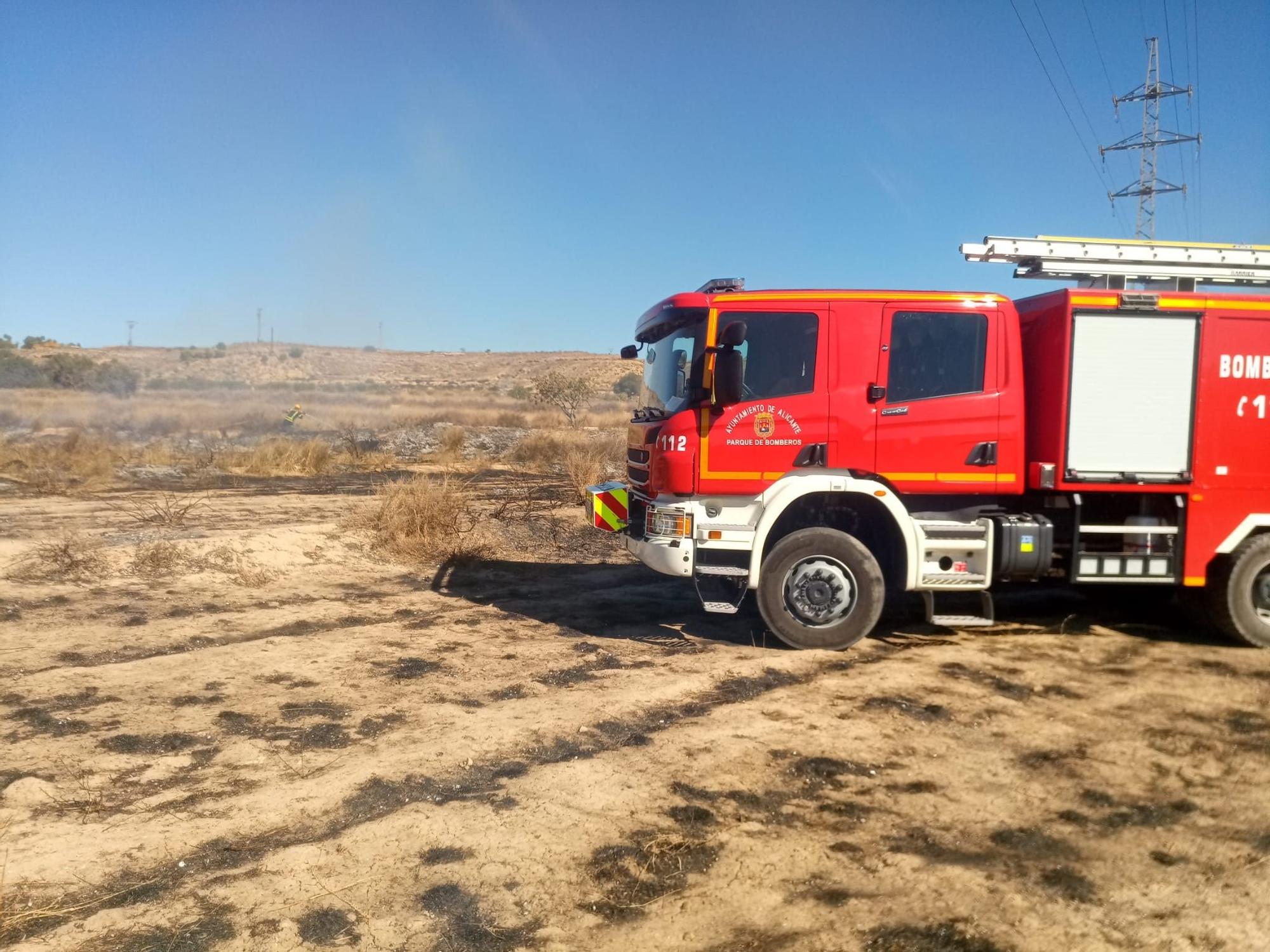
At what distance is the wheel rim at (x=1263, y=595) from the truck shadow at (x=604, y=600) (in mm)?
4076

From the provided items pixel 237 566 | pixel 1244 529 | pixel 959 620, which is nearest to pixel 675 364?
pixel 959 620

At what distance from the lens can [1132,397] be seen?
7559 millimetres

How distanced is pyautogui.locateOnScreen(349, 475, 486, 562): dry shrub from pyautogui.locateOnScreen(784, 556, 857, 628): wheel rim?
17.4 ft

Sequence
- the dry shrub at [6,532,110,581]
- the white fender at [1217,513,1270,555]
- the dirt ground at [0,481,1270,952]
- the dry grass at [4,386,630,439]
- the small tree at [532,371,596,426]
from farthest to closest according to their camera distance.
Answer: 1. the small tree at [532,371,596,426]
2. the dry grass at [4,386,630,439]
3. the dry shrub at [6,532,110,581]
4. the white fender at [1217,513,1270,555]
5. the dirt ground at [0,481,1270,952]

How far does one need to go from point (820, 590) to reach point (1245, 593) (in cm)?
359

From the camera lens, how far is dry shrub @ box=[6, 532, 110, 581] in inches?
372

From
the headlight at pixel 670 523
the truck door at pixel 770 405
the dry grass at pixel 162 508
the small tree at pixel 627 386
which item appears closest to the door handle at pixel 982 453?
the truck door at pixel 770 405

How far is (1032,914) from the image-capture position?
3625 mm

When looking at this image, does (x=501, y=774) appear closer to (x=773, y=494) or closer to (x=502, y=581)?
(x=773, y=494)

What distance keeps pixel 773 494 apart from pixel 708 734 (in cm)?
236

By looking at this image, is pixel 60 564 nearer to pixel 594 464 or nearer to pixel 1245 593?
pixel 594 464

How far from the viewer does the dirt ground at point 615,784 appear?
362 centimetres

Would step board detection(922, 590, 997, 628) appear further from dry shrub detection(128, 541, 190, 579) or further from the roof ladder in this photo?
dry shrub detection(128, 541, 190, 579)

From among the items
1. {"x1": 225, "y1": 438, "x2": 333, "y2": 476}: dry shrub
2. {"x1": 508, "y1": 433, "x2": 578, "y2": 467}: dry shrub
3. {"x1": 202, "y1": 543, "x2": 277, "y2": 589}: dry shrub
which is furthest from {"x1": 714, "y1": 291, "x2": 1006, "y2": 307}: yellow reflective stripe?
{"x1": 508, "y1": 433, "x2": 578, "y2": 467}: dry shrub
